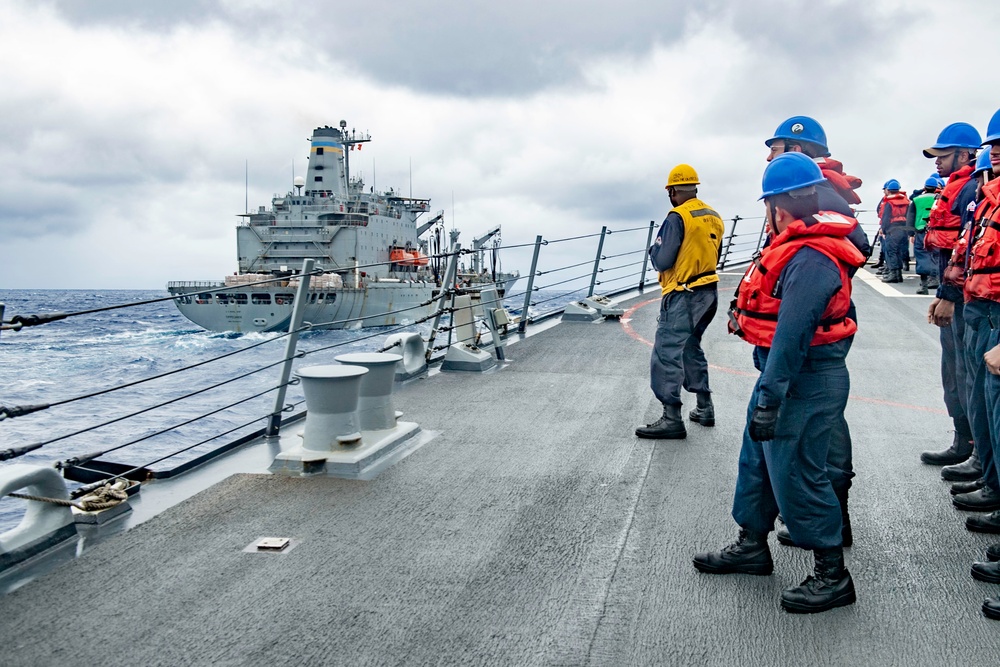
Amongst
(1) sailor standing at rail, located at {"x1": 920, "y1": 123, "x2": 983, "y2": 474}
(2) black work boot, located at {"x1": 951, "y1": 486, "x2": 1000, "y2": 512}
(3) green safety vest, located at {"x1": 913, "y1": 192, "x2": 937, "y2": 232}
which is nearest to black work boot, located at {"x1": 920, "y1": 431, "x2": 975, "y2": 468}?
(1) sailor standing at rail, located at {"x1": 920, "y1": 123, "x2": 983, "y2": 474}

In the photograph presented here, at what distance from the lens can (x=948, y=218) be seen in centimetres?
479

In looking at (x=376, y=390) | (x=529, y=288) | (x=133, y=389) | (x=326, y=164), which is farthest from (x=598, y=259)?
(x=326, y=164)

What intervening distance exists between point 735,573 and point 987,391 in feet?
3.99

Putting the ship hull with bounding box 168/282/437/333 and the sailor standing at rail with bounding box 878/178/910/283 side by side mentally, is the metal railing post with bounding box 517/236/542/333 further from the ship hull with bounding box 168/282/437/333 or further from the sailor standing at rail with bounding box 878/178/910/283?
the ship hull with bounding box 168/282/437/333

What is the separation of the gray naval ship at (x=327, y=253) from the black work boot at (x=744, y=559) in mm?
37076

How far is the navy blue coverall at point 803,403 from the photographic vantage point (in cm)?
262

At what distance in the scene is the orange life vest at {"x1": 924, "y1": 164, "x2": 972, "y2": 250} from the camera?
471 cm

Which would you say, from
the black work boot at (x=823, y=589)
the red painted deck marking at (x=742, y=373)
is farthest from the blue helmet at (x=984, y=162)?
the red painted deck marking at (x=742, y=373)

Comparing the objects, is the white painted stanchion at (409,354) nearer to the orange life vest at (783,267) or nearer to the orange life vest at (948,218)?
the orange life vest at (948,218)

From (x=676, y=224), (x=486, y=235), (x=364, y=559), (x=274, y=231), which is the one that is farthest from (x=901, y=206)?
Answer: (x=486, y=235)

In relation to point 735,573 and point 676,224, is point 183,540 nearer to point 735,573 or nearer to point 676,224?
point 735,573

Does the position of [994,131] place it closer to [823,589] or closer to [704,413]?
[823,589]

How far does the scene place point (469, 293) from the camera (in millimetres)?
7664

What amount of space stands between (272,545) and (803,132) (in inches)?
137
